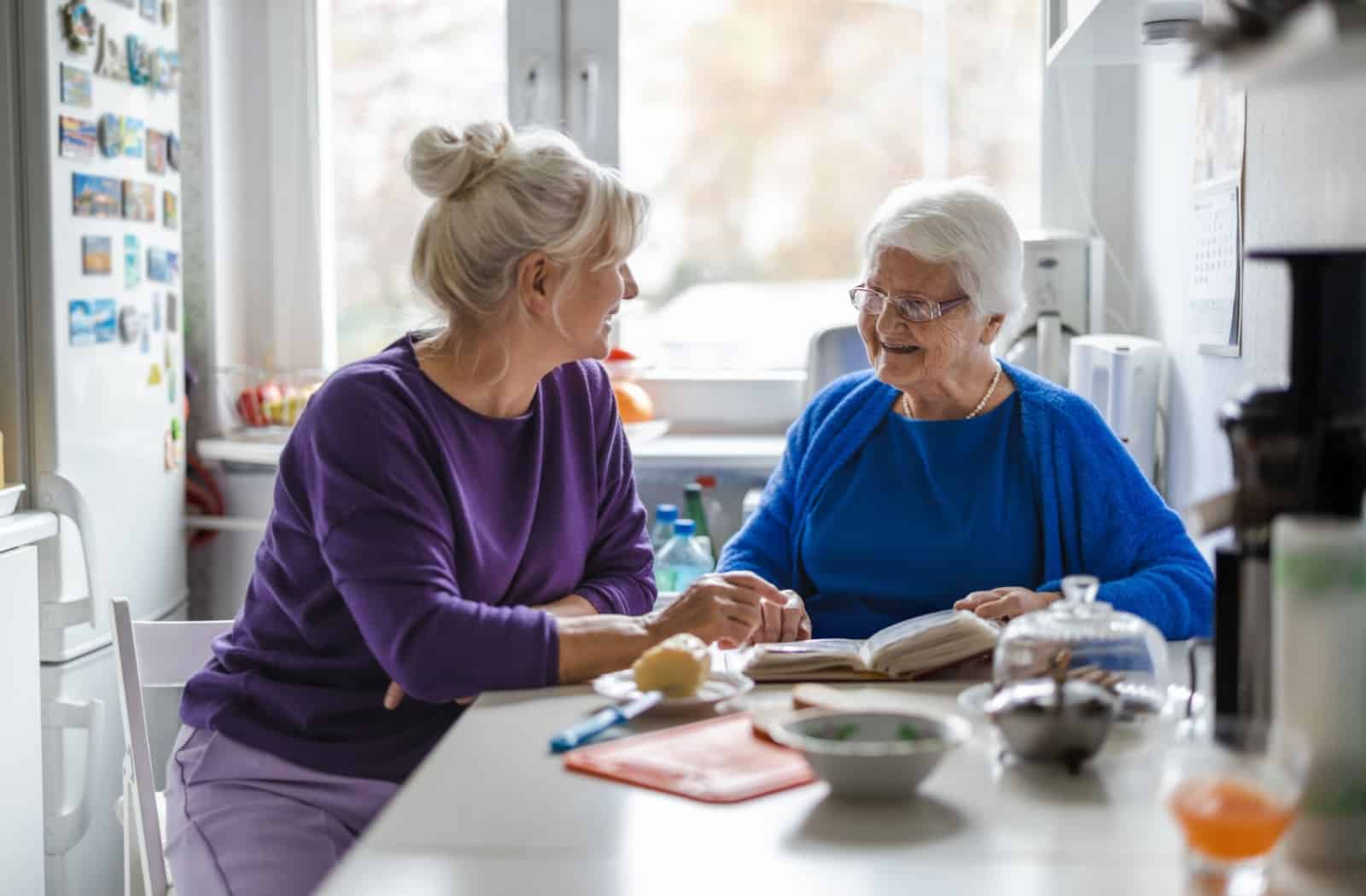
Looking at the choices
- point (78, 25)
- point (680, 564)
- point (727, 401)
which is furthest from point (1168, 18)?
point (78, 25)

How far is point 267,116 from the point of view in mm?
3205

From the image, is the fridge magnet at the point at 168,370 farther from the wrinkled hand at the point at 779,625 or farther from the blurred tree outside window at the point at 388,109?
the wrinkled hand at the point at 779,625

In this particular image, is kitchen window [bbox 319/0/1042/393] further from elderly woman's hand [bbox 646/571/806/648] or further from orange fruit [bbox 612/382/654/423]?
elderly woman's hand [bbox 646/571/806/648]

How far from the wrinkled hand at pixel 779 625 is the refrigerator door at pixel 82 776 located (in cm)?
120

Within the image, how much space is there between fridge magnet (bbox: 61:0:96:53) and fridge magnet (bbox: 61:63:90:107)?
35mm

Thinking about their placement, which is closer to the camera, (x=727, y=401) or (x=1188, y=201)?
(x=1188, y=201)

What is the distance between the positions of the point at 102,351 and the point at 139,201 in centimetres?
29

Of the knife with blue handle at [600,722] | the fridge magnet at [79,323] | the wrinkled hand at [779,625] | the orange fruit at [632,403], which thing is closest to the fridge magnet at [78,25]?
the fridge magnet at [79,323]

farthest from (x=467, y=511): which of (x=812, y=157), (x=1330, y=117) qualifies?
(x=812, y=157)

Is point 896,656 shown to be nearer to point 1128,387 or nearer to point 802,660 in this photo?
point 802,660

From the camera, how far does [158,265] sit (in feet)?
9.02

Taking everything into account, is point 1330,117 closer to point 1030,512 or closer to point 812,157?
point 1030,512

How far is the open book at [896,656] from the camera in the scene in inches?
56.3

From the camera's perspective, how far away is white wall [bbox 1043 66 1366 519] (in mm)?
1464
